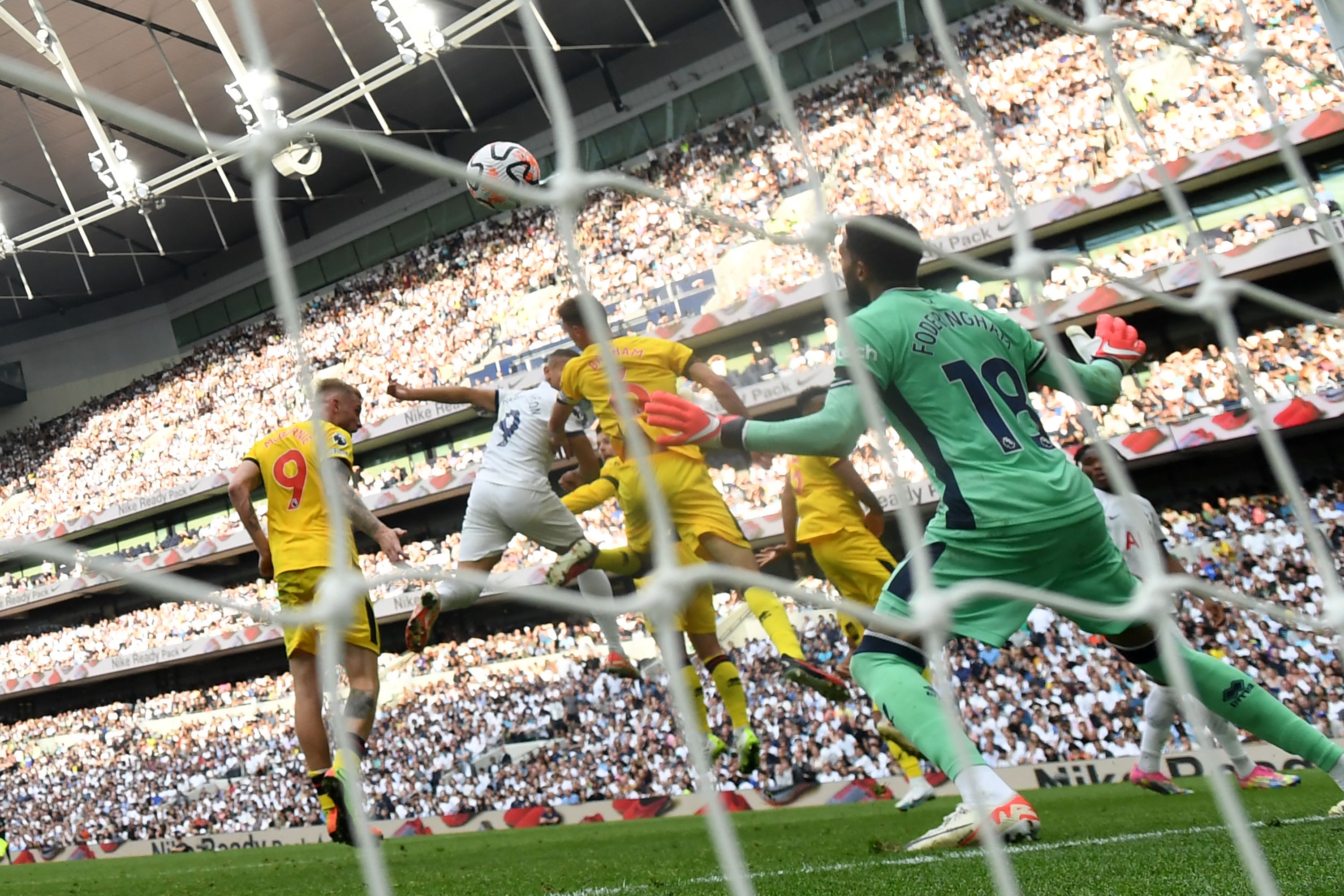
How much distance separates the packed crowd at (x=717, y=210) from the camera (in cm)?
1250

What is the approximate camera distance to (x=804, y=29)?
722 inches

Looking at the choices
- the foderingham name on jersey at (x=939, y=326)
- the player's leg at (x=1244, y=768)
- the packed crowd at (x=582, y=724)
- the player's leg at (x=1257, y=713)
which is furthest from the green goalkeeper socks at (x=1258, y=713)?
the packed crowd at (x=582, y=724)

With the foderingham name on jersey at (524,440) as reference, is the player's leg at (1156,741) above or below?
below

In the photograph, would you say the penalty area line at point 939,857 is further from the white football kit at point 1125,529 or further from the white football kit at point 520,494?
the white football kit at point 520,494

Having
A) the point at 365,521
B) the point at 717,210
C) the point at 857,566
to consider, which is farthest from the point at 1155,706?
the point at 717,210

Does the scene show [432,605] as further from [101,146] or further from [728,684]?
[101,146]

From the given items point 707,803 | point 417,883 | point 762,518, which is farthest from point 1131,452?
point 707,803

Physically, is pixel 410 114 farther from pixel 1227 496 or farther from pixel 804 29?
pixel 1227 496

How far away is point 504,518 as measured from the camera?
4.36 m

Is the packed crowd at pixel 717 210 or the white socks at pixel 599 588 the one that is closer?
the white socks at pixel 599 588

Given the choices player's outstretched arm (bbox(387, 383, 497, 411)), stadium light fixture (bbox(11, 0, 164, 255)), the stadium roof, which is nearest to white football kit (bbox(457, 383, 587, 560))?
player's outstretched arm (bbox(387, 383, 497, 411))

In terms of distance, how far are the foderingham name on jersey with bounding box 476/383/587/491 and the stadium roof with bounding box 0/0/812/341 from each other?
1234 cm

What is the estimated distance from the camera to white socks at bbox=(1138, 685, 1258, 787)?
3.96 meters

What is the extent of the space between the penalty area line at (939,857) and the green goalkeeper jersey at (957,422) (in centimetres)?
117
